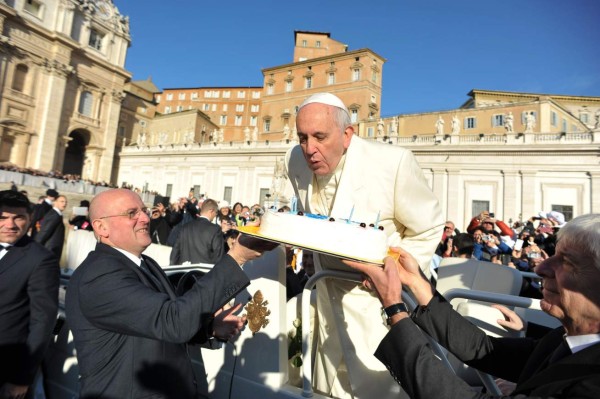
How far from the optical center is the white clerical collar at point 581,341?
4.13ft

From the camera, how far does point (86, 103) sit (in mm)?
44875

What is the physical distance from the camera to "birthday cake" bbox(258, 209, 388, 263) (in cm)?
163

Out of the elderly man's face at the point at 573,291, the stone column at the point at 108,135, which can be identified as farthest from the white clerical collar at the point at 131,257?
the stone column at the point at 108,135

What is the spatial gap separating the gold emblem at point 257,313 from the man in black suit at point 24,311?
1698 millimetres

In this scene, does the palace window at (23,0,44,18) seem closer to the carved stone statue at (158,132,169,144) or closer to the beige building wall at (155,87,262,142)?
the carved stone statue at (158,132,169,144)

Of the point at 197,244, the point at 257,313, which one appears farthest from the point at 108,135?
the point at 257,313

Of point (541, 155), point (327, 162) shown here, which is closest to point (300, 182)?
point (327, 162)

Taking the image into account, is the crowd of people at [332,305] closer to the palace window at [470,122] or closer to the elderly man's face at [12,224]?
the elderly man's face at [12,224]

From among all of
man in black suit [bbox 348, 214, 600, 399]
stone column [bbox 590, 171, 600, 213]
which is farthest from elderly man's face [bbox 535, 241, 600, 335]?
stone column [bbox 590, 171, 600, 213]

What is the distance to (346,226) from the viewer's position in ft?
5.55

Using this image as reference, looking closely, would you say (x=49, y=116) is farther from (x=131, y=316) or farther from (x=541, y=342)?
(x=541, y=342)

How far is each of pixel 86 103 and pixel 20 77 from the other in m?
7.27

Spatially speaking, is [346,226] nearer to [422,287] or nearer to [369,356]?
[422,287]

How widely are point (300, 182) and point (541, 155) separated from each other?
30.3 m
